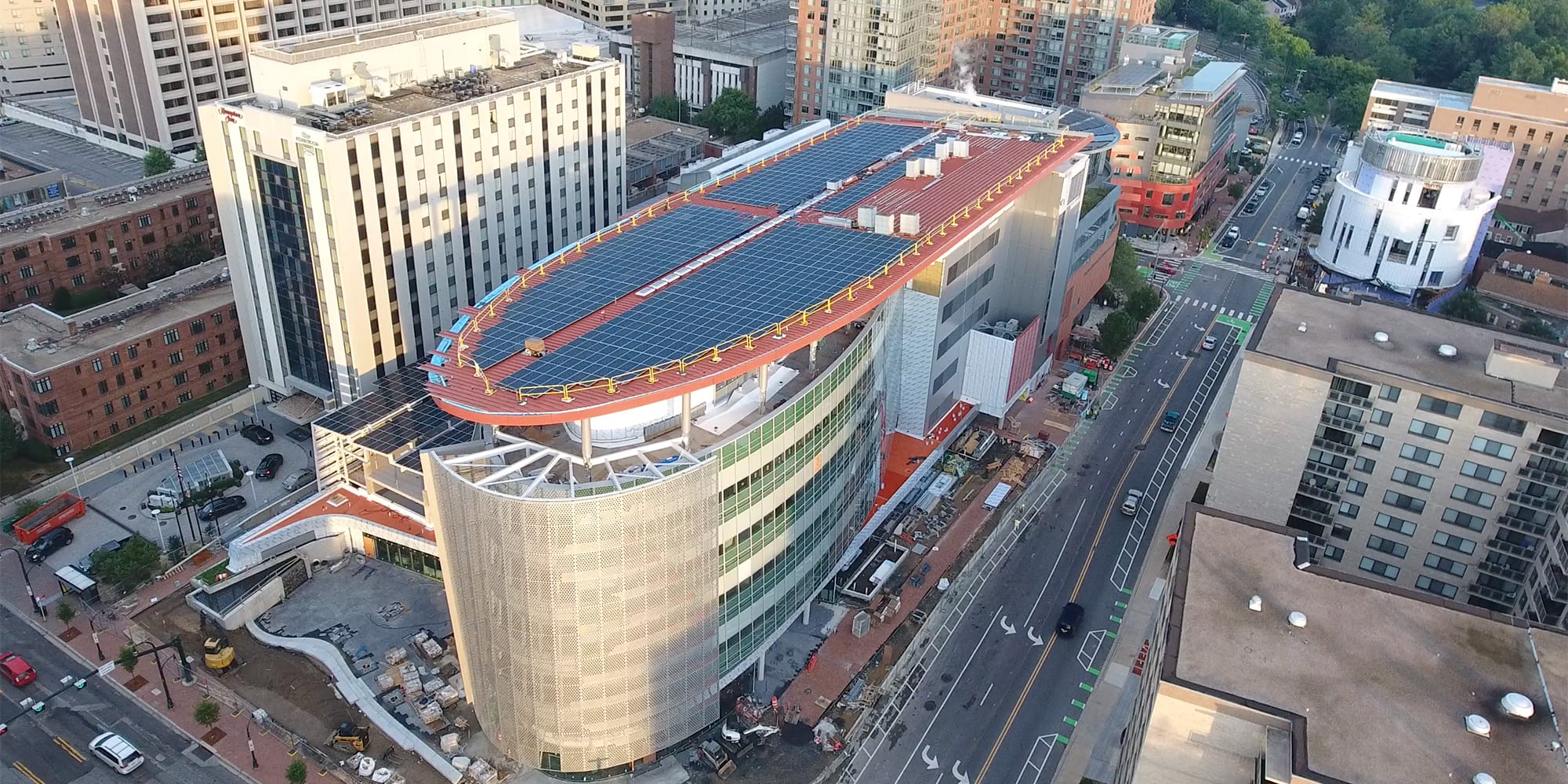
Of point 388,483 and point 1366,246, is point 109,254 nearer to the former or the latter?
point 388,483

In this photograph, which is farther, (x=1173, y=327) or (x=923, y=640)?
(x=1173, y=327)

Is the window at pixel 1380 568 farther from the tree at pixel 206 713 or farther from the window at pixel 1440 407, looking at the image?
the tree at pixel 206 713

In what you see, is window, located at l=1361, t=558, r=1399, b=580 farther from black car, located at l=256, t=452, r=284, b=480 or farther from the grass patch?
the grass patch

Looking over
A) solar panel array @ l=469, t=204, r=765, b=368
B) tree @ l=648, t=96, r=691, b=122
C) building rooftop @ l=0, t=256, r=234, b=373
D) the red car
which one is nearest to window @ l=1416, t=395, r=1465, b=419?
solar panel array @ l=469, t=204, r=765, b=368

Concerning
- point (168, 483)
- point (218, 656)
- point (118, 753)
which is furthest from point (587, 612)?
point (168, 483)

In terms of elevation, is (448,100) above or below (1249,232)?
above

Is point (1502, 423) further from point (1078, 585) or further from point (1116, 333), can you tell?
point (1116, 333)

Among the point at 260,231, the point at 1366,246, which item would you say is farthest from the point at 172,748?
the point at 1366,246
